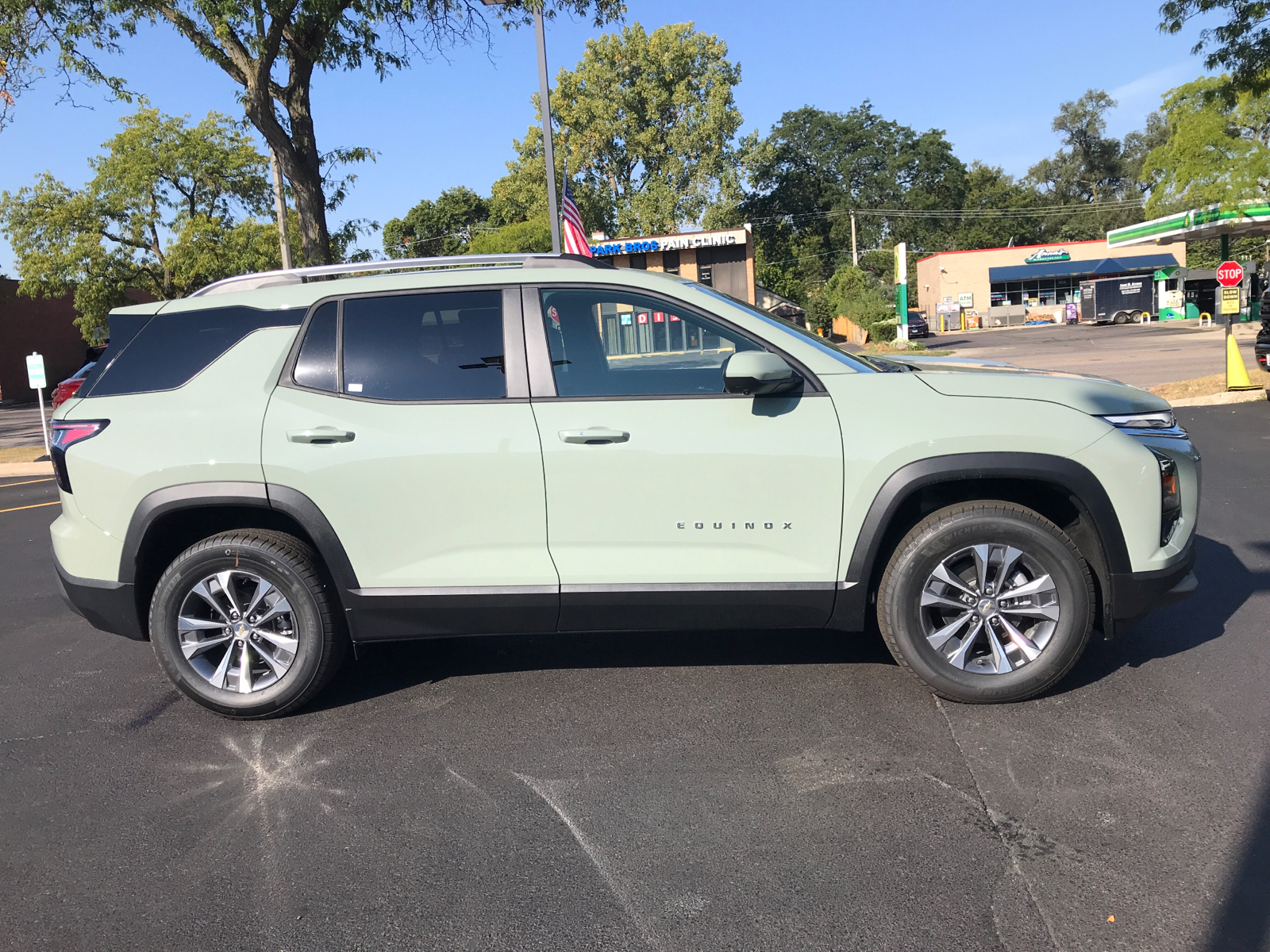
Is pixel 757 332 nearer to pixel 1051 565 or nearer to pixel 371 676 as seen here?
pixel 1051 565

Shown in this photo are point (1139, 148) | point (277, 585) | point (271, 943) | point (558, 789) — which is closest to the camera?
point (271, 943)

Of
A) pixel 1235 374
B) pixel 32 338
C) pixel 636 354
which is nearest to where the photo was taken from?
pixel 636 354

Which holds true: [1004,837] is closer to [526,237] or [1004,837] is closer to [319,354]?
[319,354]

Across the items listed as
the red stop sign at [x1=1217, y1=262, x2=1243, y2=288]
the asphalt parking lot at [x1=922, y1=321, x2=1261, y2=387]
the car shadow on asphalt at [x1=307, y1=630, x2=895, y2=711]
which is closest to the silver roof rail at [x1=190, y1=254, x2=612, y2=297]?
the car shadow on asphalt at [x1=307, y1=630, x2=895, y2=711]

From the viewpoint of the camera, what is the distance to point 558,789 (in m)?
3.43

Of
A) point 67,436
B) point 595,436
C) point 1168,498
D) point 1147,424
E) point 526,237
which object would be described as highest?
point 526,237

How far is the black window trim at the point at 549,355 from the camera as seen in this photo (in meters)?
3.85

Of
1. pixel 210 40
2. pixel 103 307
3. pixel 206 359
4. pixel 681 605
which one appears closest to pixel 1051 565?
pixel 681 605

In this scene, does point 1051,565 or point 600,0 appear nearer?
point 1051,565

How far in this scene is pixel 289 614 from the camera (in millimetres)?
4109

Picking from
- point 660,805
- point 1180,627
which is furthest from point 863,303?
point 660,805

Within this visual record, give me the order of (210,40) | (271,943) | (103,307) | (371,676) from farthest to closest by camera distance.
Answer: (103,307) < (210,40) < (371,676) < (271,943)

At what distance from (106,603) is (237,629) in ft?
1.90

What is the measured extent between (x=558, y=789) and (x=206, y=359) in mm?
2354
